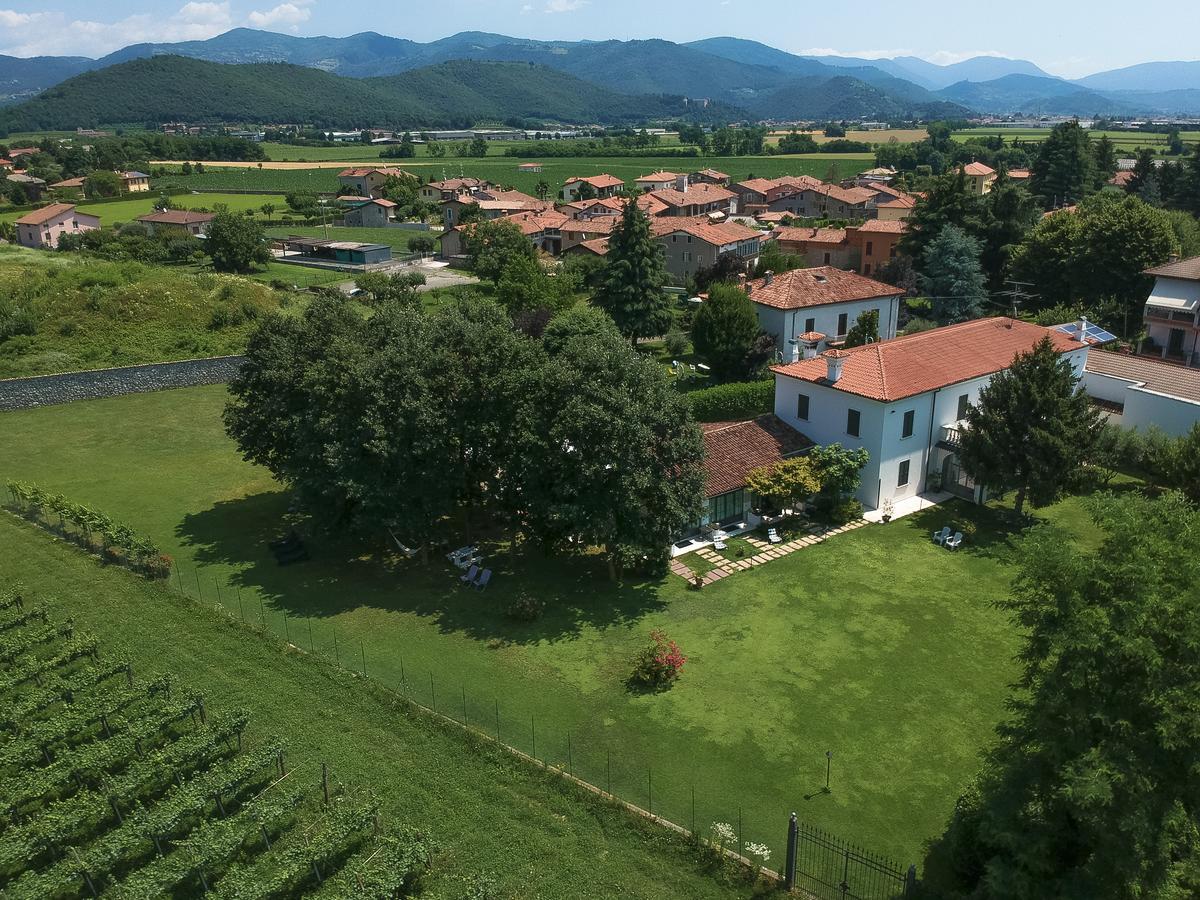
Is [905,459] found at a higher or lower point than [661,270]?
lower

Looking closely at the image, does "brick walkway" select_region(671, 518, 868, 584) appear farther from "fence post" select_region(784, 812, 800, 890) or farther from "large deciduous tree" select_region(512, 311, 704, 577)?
"fence post" select_region(784, 812, 800, 890)

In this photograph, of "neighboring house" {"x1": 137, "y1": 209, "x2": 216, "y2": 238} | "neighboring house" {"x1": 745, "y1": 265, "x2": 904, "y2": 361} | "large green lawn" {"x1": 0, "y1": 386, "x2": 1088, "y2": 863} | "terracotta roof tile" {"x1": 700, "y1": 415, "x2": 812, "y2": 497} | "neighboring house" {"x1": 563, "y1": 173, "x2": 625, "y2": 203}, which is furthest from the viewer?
"neighboring house" {"x1": 563, "y1": 173, "x2": 625, "y2": 203}

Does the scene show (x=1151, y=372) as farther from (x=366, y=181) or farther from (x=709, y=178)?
(x=366, y=181)

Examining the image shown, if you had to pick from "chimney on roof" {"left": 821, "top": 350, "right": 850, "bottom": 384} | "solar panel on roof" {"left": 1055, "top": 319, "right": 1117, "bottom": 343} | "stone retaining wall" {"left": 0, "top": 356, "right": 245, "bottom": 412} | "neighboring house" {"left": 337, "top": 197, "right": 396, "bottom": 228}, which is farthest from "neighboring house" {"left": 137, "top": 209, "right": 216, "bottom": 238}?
"solar panel on roof" {"left": 1055, "top": 319, "right": 1117, "bottom": 343}

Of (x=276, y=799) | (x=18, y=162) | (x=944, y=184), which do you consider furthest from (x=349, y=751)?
(x=18, y=162)

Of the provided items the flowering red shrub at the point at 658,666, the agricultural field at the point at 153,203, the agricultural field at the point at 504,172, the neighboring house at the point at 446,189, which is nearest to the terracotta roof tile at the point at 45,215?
the agricultural field at the point at 153,203

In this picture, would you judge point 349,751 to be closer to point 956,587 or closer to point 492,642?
point 492,642
